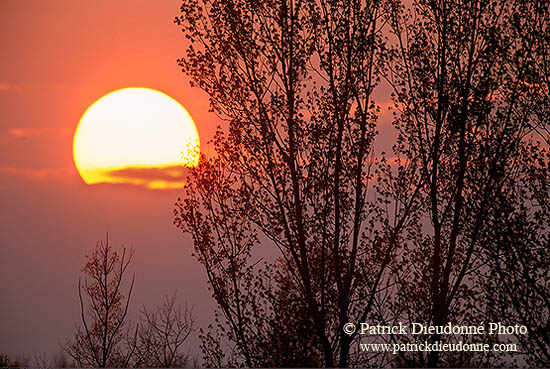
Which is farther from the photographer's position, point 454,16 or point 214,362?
point 214,362

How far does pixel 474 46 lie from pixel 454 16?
679mm

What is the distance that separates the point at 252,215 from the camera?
12.1 meters

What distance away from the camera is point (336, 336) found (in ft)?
38.7

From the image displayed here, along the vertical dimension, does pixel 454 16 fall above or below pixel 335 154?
above

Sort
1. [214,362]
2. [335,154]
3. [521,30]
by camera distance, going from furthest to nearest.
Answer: [214,362], [521,30], [335,154]

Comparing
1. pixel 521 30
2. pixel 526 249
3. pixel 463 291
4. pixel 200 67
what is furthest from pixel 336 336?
pixel 521 30

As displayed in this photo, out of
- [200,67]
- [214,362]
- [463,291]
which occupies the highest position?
[200,67]

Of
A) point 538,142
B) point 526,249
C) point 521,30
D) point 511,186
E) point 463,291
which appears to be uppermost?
point 521,30

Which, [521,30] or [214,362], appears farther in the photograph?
[214,362]

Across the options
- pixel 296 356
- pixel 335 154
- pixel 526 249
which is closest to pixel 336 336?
pixel 296 356

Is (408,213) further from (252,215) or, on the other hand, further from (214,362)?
(214,362)

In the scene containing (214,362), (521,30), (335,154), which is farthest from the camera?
(214,362)

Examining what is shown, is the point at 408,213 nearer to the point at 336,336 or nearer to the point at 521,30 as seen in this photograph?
the point at 336,336

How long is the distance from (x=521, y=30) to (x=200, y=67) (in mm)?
5898
